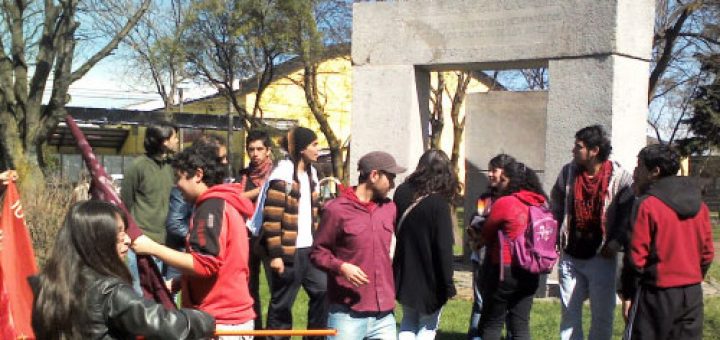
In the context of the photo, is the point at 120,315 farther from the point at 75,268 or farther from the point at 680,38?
the point at 680,38

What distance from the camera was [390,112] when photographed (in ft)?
37.1

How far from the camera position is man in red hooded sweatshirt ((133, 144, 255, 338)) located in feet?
14.8

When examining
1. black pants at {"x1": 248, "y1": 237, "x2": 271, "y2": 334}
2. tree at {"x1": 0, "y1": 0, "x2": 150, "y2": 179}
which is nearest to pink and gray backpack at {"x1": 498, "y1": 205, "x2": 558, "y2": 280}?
black pants at {"x1": 248, "y1": 237, "x2": 271, "y2": 334}

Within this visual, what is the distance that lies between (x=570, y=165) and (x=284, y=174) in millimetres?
2175

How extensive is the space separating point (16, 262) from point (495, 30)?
6456 mm

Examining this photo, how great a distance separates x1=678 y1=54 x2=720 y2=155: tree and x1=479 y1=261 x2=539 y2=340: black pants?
20.7 metres

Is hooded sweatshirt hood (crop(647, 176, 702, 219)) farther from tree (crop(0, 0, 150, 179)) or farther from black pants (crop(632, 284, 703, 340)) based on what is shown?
tree (crop(0, 0, 150, 179))

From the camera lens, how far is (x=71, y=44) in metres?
21.0

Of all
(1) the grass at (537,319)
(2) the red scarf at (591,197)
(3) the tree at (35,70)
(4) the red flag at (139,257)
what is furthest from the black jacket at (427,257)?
(3) the tree at (35,70)

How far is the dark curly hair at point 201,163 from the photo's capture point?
484 cm

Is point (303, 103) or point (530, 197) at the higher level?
point (303, 103)

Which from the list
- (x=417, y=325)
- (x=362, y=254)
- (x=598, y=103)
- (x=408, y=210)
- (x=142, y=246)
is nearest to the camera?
(x=142, y=246)

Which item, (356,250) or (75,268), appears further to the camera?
(356,250)

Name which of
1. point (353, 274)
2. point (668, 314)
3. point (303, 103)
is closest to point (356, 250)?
point (353, 274)
